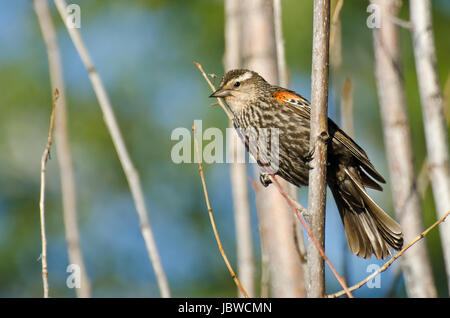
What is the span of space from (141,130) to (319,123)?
5778 mm

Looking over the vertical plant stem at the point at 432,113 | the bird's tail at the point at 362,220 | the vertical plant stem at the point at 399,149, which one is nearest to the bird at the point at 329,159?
the bird's tail at the point at 362,220

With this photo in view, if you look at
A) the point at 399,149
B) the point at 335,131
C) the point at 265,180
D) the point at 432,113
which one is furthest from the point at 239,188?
the point at 432,113

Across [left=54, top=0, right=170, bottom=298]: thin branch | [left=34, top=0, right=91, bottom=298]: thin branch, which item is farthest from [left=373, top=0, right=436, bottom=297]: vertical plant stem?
[left=34, top=0, right=91, bottom=298]: thin branch

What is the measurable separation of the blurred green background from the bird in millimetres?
2610

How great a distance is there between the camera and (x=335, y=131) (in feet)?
12.1

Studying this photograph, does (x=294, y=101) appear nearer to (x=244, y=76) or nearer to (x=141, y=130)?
(x=244, y=76)

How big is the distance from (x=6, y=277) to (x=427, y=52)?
5936 mm

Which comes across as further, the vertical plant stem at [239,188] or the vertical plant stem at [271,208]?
the vertical plant stem at [239,188]

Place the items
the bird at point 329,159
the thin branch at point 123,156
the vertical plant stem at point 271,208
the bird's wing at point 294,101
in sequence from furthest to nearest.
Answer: the bird's wing at point 294,101 → the bird at point 329,159 → the vertical plant stem at point 271,208 → the thin branch at point 123,156

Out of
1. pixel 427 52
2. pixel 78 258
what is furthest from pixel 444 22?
pixel 78 258

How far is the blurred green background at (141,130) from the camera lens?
23.8 ft

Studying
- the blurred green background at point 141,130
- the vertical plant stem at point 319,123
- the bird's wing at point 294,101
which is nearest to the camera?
the vertical plant stem at point 319,123

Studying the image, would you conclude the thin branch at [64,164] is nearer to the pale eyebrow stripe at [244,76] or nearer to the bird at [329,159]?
the bird at [329,159]

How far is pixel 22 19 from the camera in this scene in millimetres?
7855
